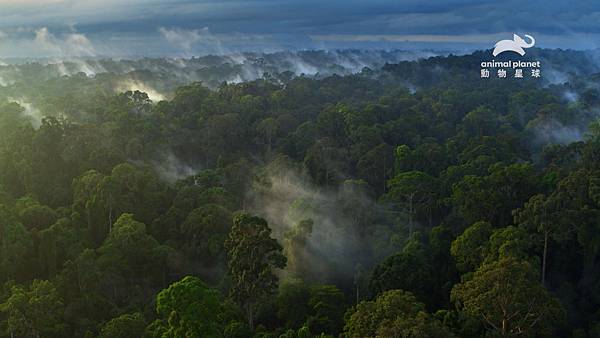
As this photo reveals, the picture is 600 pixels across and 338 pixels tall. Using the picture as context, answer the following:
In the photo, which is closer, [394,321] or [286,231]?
[394,321]

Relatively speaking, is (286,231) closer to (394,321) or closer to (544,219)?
(544,219)

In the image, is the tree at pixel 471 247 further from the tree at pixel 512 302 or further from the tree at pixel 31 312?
the tree at pixel 31 312

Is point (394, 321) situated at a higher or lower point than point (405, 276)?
higher

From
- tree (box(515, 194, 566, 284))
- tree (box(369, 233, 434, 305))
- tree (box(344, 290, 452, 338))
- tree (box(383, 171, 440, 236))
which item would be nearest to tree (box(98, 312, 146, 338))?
tree (box(344, 290, 452, 338))

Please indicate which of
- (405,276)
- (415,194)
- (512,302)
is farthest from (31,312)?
(415,194)

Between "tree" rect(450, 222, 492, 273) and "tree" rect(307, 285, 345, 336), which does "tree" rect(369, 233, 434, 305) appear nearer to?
"tree" rect(450, 222, 492, 273)

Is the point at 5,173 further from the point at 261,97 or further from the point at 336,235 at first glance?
the point at 261,97
